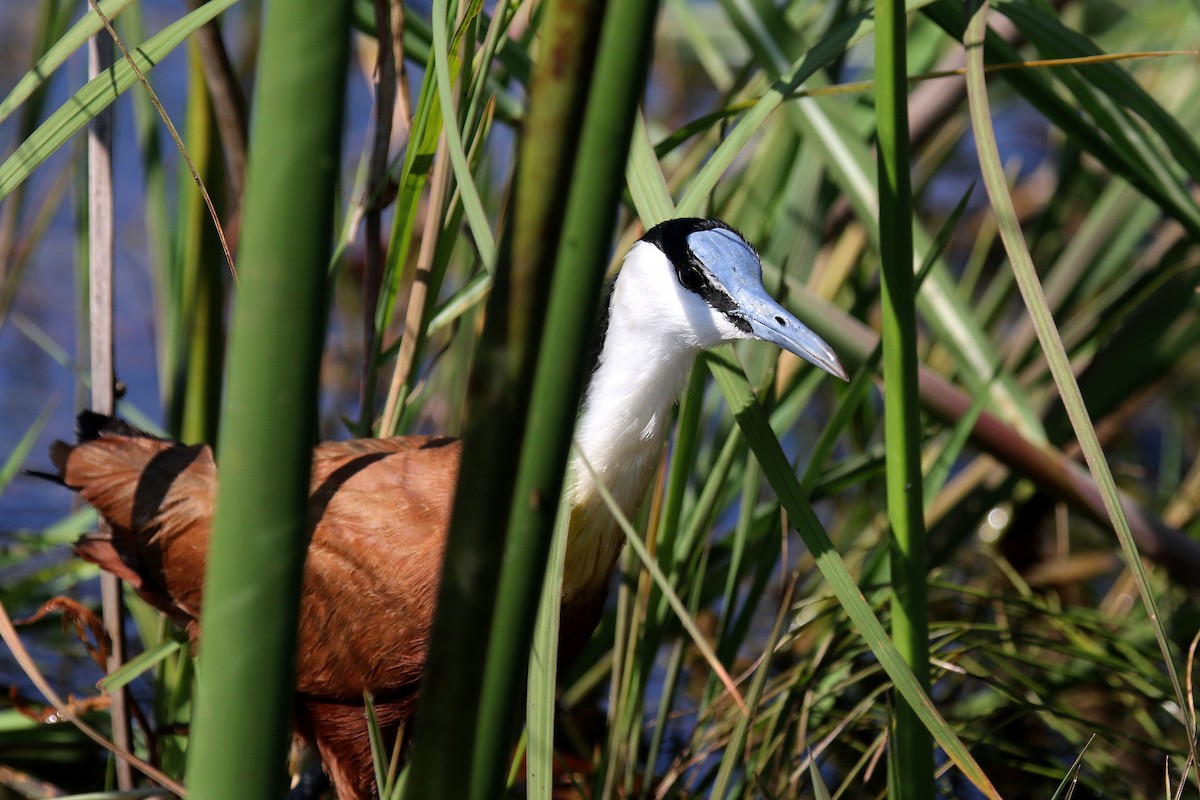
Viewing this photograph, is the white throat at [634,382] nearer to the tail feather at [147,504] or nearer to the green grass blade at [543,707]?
the green grass blade at [543,707]

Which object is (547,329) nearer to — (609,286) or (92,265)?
(609,286)

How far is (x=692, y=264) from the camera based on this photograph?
5.52ft

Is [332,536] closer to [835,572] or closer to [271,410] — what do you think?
[835,572]

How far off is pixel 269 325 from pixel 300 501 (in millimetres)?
121

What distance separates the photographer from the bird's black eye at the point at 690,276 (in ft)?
5.47

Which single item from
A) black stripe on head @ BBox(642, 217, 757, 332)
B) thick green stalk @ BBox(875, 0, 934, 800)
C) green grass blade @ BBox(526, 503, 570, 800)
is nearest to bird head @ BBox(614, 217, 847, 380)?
black stripe on head @ BBox(642, 217, 757, 332)

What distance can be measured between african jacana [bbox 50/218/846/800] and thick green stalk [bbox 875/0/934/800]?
35 centimetres

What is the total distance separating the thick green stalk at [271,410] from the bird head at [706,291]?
860 mm

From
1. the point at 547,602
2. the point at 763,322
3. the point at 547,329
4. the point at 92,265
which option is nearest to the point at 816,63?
the point at 763,322

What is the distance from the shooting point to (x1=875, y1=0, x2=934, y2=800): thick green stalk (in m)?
1.18

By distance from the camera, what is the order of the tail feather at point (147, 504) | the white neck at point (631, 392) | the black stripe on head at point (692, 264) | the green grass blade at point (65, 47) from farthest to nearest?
the tail feather at point (147, 504)
the white neck at point (631, 392)
the black stripe on head at point (692, 264)
the green grass blade at point (65, 47)

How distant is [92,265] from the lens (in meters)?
1.88

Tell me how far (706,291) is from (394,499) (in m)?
0.62

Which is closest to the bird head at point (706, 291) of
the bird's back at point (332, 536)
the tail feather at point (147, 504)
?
the bird's back at point (332, 536)
